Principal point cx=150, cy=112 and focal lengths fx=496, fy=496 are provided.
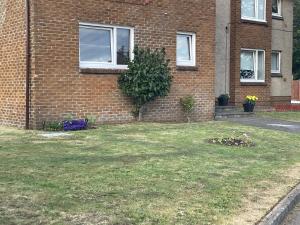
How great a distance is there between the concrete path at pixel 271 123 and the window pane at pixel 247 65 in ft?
11.7

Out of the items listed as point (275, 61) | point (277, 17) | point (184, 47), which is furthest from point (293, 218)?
point (275, 61)

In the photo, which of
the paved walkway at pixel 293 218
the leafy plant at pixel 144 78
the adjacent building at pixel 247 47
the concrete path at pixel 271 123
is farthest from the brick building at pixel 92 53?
the paved walkway at pixel 293 218

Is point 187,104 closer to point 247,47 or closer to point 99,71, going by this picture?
point 99,71

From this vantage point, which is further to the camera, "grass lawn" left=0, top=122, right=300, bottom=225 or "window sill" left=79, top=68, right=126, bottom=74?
"window sill" left=79, top=68, right=126, bottom=74

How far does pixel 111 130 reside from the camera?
13.1 metres

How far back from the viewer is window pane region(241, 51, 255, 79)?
21953mm

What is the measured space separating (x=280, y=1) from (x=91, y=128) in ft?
49.2

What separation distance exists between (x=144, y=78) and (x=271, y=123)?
5373 millimetres

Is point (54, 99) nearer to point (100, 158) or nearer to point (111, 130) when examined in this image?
point (111, 130)

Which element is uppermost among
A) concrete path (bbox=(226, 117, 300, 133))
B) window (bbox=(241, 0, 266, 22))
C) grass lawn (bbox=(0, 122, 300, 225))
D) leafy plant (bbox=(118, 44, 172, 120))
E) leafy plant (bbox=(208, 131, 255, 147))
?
window (bbox=(241, 0, 266, 22))

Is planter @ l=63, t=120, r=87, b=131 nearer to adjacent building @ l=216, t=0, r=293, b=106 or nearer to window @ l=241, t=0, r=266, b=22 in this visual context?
adjacent building @ l=216, t=0, r=293, b=106

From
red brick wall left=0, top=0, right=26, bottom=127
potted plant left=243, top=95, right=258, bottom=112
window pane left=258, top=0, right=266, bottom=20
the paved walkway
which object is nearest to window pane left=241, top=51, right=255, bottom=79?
window pane left=258, top=0, right=266, bottom=20

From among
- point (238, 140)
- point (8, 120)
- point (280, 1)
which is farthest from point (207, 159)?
point (280, 1)

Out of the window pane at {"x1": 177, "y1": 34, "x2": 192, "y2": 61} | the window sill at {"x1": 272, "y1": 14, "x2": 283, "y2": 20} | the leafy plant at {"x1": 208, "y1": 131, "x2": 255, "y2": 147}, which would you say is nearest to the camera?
the leafy plant at {"x1": 208, "y1": 131, "x2": 255, "y2": 147}
